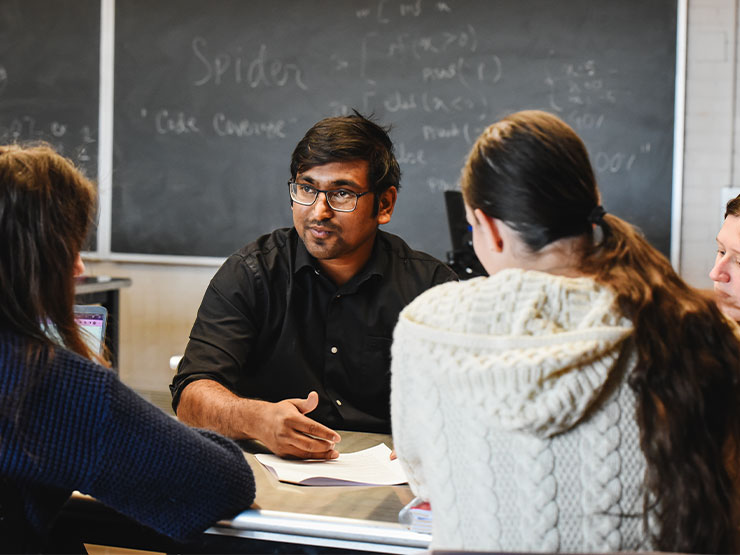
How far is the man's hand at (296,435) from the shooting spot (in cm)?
138

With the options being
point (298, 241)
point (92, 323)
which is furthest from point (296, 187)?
point (92, 323)

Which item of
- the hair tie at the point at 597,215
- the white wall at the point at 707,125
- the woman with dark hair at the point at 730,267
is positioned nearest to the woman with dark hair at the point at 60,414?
the hair tie at the point at 597,215

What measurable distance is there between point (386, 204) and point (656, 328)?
1.14m

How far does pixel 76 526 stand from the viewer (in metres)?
1.24

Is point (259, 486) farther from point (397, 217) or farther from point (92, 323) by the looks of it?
point (397, 217)

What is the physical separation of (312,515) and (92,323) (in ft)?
2.29

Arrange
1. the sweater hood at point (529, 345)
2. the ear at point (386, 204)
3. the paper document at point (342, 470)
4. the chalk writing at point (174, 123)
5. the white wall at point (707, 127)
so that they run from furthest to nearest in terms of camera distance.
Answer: the chalk writing at point (174, 123) → the white wall at point (707, 127) → the ear at point (386, 204) → the paper document at point (342, 470) → the sweater hood at point (529, 345)

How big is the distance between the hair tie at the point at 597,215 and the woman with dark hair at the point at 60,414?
599 mm

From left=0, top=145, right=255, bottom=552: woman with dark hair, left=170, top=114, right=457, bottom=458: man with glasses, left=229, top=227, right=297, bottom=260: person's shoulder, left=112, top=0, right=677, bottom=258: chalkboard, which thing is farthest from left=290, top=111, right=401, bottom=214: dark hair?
left=112, top=0, right=677, bottom=258: chalkboard

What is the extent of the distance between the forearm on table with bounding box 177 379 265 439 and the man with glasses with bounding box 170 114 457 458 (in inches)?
6.0

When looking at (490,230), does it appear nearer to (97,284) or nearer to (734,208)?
(734,208)

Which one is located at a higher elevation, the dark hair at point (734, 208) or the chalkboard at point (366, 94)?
the chalkboard at point (366, 94)

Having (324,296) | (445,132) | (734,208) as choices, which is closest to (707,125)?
(445,132)

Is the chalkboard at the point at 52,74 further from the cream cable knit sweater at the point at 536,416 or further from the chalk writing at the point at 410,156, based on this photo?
the cream cable knit sweater at the point at 536,416
